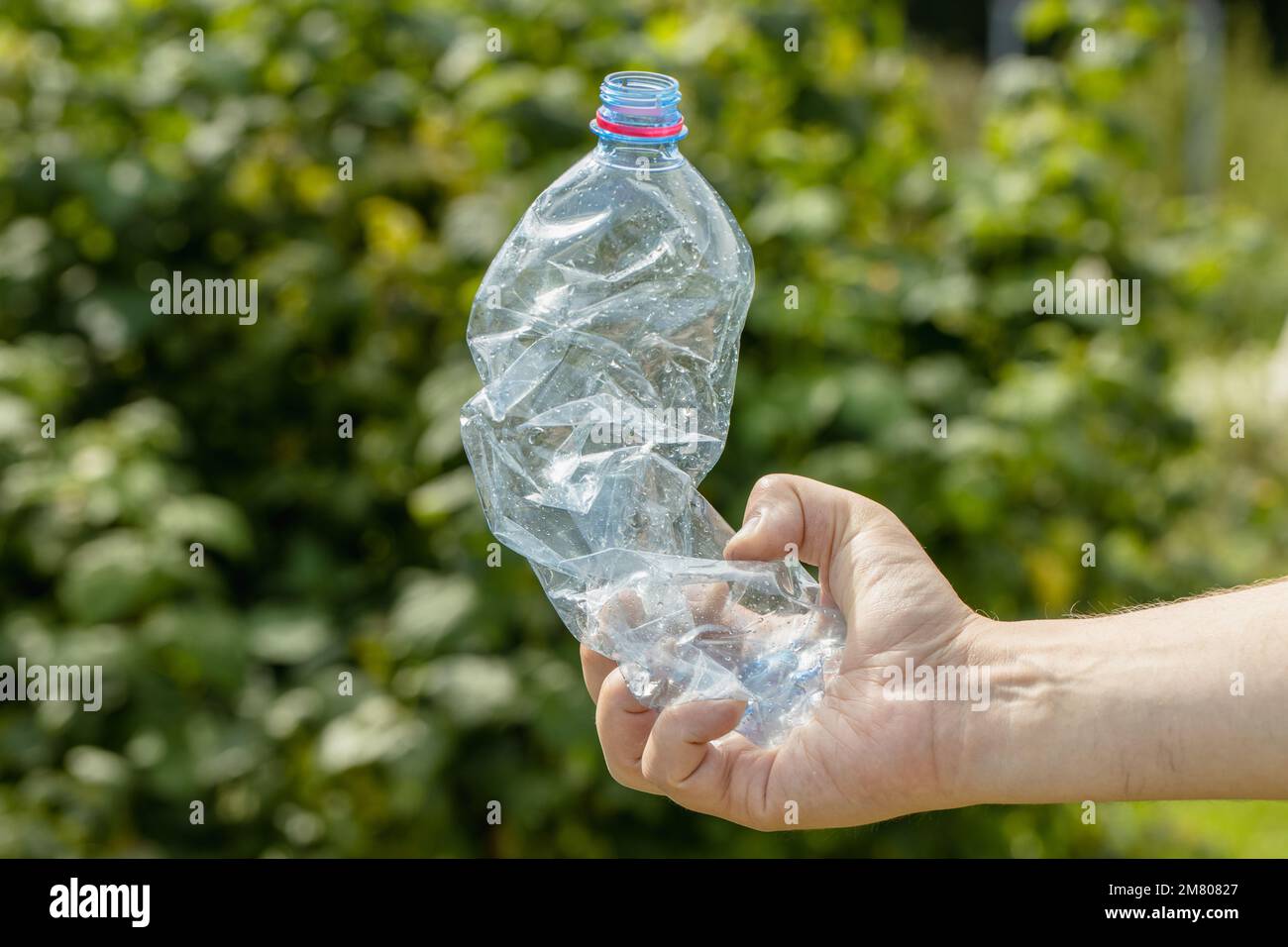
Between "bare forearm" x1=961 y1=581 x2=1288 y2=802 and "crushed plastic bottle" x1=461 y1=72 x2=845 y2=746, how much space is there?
237mm

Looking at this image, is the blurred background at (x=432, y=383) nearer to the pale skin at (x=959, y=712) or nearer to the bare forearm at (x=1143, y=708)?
the pale skin at (x=959, y=712)

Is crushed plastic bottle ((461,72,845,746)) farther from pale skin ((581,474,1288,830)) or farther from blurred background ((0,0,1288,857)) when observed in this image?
blurred background ((0,0,1288,857))

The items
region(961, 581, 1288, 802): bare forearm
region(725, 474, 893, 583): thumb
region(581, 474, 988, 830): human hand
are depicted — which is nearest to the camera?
region(961, 581, 1288, 802): bare forearm

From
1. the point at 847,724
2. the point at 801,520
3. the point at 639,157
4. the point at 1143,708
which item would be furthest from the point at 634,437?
the point at 1143,708

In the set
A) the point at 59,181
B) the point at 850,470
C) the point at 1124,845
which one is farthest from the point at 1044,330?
the point at 59,181

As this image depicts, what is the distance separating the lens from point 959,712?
5.55ft

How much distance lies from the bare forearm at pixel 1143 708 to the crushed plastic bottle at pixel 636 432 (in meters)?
0.24

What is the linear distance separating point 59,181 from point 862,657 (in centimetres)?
240

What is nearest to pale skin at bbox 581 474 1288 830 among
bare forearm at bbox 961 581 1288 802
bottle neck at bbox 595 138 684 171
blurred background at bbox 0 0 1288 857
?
bare forearm at bbox 961 581 1288 802

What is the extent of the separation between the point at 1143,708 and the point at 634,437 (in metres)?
0.74

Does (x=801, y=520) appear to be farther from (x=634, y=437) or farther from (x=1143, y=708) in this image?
(x=1143, y=708)

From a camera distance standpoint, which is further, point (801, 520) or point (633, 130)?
point (801, 520)

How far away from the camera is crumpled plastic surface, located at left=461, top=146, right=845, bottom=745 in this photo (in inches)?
71.6

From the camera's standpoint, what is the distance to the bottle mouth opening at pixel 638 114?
1.71m
